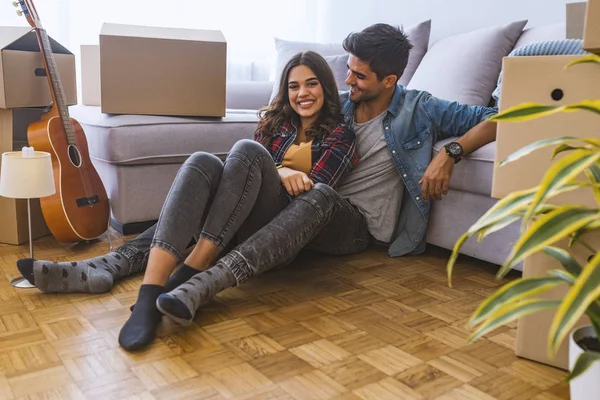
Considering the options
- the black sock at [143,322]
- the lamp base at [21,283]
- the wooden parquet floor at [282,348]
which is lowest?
the lamp base at [21,283]

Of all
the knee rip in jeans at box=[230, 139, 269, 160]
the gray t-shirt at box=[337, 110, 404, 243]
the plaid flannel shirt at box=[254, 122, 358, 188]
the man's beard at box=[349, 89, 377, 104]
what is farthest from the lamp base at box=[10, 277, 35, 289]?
the man's beard at box=[349, 89, 377, 104]

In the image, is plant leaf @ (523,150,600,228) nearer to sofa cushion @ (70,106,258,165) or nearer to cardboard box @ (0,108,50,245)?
sofa cushion @ (70,106,258,165)

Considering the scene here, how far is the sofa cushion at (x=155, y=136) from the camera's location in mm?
1896

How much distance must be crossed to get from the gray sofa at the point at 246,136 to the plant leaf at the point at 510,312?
32.9 inches

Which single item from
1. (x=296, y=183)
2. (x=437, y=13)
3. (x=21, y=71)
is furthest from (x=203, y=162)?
(x=437, y=13)

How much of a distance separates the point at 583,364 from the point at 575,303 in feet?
0.32

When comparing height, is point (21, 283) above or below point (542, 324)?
below

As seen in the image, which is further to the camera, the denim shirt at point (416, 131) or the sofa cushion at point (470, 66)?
the sofa cushion at point (470, 66)

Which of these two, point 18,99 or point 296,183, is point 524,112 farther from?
point 18,99

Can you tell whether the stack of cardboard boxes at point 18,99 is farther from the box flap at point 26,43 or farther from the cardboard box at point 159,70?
the cardboard box at point 159,70

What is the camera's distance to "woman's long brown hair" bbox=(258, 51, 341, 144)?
1.71 m

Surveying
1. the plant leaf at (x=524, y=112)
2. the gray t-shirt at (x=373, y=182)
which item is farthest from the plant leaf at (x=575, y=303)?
the gray t-shirt at (x=373, y=182)

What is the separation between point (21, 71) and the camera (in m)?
1.83

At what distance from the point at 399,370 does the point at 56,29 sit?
243 cm
